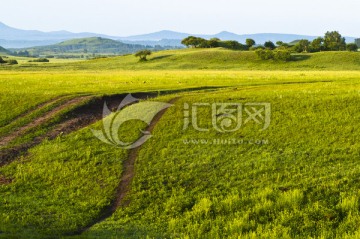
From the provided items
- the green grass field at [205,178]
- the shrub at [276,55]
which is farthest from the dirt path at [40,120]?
the shrub at [276,55]

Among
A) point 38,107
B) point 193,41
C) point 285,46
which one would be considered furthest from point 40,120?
point 285,46

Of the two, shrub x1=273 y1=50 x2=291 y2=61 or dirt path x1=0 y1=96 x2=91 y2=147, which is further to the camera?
shrub x1=273 y1=50 x2=291 y2=61

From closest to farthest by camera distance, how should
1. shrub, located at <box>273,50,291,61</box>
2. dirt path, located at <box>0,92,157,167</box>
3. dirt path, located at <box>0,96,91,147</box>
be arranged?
dirt path, located at <box>0,92,157,167</box>
dirt path, located at <box>0,96,91,147</box>
shrub, located at <box>273,50,291,61</box>

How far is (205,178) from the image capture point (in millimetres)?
21141

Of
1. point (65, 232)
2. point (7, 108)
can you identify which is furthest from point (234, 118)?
point (7, 108)

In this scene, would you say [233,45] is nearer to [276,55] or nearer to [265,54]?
[265,54]

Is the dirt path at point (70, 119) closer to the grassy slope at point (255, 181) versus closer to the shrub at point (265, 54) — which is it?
the grassy slope at point (255, 181)

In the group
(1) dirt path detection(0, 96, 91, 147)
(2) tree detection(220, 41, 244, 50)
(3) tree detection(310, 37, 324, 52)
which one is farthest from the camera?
(2) tree detection(220, 41, 244, 50)

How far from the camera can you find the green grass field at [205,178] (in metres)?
16.5

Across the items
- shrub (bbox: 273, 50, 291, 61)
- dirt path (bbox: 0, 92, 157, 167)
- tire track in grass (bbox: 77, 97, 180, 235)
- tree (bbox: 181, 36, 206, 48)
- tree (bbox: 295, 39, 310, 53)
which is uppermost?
tree (bbox: 181, 36, 206, 48)

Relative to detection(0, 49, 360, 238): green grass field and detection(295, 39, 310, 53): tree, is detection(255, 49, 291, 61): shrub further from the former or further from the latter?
detection(0, 49, 360, 238): green grass field

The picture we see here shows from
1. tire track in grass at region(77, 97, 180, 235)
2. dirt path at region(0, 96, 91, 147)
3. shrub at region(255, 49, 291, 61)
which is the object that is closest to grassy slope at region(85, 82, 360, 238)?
tire track in grass at region(77, 97, 180, 235)

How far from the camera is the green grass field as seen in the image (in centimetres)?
1648

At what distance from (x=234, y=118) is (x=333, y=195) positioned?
1176cm
